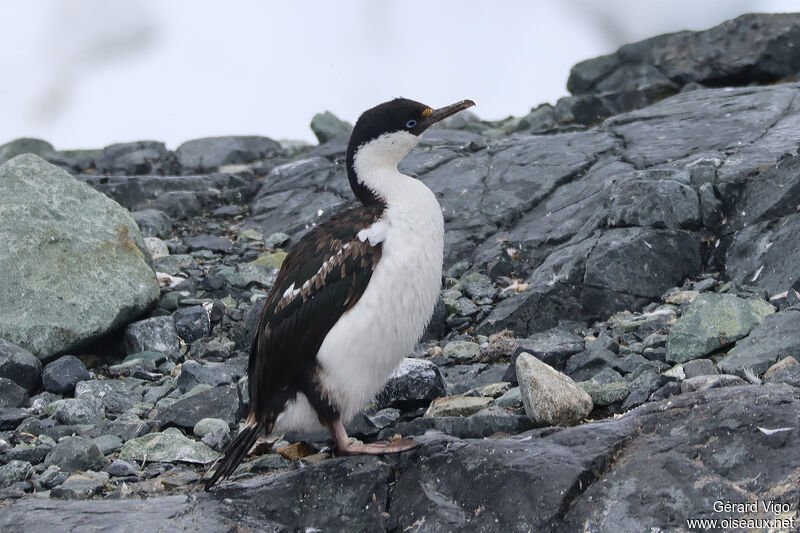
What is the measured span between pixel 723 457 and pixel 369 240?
1866 millimetres

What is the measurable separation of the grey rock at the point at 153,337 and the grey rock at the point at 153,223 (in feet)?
11.7

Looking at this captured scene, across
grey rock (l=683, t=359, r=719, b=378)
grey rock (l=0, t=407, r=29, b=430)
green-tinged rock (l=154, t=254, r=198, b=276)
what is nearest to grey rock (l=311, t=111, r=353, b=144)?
green-tinged rock (l=154, t=254, r=198, b=276)

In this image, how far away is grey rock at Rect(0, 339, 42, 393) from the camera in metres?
6.38

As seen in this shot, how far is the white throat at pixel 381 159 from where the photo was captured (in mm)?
4758

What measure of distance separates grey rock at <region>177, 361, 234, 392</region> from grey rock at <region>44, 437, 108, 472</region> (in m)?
1.31

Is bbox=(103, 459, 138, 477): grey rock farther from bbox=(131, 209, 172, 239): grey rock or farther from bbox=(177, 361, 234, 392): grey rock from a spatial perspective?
bbox=(131, 209, 172, 239): grey rock

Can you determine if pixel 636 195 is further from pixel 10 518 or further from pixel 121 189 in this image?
pixel 121 189

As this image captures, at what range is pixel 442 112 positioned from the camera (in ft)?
16.6

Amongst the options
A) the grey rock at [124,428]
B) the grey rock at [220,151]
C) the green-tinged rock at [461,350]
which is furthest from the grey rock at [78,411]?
the grey rock at [220,151]

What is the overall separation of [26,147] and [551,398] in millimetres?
17324

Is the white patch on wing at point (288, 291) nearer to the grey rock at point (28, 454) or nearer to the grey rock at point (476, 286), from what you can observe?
the grey rock at point (28, 454)

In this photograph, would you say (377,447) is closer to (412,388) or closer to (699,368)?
(412,388)

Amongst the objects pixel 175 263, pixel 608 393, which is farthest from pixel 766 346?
pixel 175 263

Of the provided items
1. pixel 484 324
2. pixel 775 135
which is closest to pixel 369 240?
pixel 484 324
